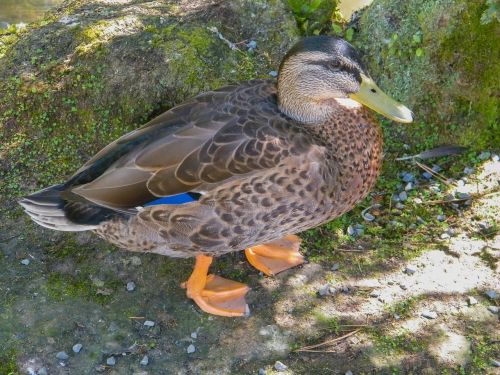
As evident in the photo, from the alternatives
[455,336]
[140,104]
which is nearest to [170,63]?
[140,104]

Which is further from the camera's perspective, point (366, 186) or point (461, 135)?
point (461, 135)

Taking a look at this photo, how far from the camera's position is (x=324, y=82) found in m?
3.22

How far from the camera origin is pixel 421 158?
169 inches

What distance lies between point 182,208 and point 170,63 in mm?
1636

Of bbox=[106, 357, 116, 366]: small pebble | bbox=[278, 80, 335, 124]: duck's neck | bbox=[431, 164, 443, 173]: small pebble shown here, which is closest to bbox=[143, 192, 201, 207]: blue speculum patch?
bbox=[278, 80, 335, 124]: duck's neck

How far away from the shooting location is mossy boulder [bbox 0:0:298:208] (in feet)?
14.0

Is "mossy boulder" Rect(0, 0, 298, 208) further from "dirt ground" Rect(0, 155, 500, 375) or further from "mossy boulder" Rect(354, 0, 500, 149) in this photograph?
"mossy boulder" Rect(354, 0, 500, 149)

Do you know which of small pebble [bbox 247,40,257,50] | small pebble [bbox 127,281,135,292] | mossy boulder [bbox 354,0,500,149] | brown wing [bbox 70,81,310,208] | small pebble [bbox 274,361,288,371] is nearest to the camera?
brown wing [bbox 70,81,310,208]

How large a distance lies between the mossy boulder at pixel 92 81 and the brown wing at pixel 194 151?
1.02 metres

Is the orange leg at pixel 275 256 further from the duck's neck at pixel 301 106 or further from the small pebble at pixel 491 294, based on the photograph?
the small pebble at pixel 491 294

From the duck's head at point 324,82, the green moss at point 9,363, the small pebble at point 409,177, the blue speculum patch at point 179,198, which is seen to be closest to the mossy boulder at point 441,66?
the small pebble at point 409,177

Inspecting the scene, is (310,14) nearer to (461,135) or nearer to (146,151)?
(461,135)

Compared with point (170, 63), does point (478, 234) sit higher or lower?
lower

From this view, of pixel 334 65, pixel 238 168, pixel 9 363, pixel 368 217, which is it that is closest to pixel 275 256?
pixel 368 217
